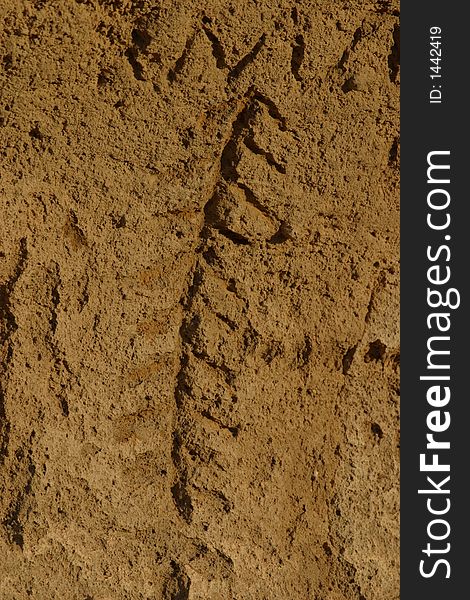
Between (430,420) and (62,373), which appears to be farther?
(430,420)

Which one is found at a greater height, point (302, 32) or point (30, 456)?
point (302, 32)

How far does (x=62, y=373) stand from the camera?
169cm

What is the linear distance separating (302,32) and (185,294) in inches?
19.4

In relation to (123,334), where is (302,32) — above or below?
above

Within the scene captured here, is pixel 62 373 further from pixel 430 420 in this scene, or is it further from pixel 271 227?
pixel 430 420

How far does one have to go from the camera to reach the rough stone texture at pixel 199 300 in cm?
167

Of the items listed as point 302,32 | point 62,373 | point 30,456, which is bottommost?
point 30,456

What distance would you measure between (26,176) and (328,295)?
0.56 m

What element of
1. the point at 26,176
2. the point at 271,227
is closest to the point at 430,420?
the point at 271,227

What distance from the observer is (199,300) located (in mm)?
1729

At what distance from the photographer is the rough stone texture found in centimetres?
167

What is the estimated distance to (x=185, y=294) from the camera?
173 cm

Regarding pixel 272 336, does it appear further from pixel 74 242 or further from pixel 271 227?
pixel 74 242

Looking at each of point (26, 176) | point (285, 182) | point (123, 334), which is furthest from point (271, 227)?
point (26, 176)
